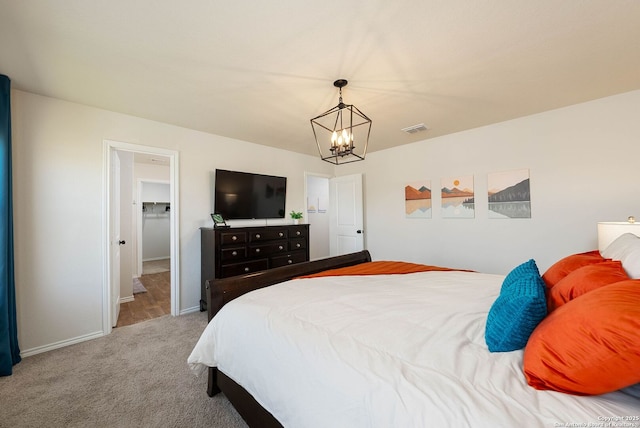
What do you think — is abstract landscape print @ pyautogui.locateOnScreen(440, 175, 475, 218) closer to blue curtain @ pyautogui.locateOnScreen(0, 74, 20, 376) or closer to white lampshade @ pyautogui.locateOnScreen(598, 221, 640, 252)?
white lampshade @ pyautogui.locateOnScreen(598, 221, 640, 252)

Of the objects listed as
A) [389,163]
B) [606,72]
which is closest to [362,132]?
[389,163]

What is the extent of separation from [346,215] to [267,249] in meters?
1.83

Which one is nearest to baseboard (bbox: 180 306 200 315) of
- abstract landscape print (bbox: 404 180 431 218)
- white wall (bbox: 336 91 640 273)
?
white wall (bbox: 336 91 640 273)

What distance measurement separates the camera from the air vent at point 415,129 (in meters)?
3.49

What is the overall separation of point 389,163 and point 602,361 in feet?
13.5

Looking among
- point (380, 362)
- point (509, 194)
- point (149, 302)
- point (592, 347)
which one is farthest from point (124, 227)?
point (509, 194)

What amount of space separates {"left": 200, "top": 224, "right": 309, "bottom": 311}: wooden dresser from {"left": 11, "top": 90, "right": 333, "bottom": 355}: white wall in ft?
3.52

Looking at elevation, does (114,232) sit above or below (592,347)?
above

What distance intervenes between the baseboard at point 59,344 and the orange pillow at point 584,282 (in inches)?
152

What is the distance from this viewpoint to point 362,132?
3.73 m

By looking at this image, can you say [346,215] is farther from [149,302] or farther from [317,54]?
[149,302]

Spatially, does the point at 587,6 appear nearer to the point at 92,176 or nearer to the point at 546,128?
the point at 546,128

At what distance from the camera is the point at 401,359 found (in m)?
0.95

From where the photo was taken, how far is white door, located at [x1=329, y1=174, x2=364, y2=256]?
15.7ft
